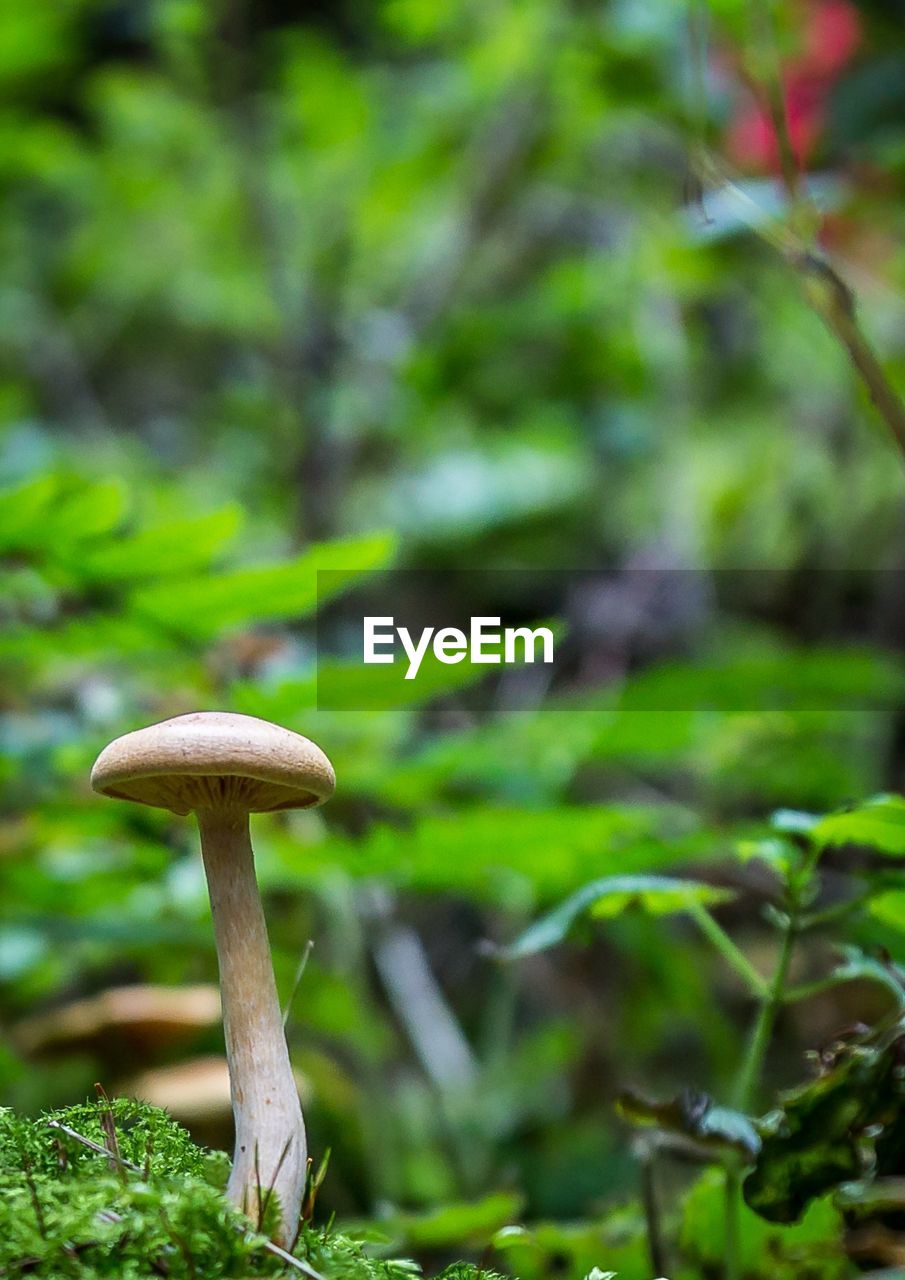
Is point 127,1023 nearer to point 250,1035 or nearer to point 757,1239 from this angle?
point 757,1239

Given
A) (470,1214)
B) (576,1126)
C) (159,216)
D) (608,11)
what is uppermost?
(608,11)

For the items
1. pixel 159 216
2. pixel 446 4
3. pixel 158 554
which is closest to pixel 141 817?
pixel 158 554

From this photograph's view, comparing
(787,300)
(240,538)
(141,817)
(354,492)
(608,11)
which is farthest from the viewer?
(354,492)

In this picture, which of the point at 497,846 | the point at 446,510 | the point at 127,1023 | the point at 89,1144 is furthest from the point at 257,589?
the point at 446,510

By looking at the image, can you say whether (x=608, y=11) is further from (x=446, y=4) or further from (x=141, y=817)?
(x=141, y=817)

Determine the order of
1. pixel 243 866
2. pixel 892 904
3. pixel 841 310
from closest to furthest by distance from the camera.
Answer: pixel 243 866
pixel 892 904
pixel 841 310

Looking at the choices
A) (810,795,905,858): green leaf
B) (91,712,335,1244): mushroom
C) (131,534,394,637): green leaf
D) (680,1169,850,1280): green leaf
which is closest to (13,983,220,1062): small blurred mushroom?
(131,534,394,637): green leaf

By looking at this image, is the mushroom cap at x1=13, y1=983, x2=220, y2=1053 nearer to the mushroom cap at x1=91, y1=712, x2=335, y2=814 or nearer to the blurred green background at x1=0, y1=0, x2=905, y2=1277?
the blurred green background at x1=0, y1=0, x2=905, y2=1277
